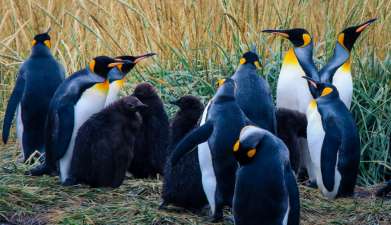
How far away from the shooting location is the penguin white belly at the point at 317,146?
20.5 ft

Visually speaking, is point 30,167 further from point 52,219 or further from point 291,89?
point 291,89

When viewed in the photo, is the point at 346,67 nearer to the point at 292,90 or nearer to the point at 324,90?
the point at 292,90

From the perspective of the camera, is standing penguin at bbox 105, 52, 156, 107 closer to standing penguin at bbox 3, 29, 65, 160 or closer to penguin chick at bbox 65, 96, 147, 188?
standing penguin at bbox 3, 29, 65, 160

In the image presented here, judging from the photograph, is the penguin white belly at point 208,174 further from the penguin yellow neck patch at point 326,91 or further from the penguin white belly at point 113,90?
the penguin white belly at point 113,90

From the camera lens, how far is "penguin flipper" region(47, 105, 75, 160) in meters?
6.13

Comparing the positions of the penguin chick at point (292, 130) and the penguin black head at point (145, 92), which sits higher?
the penguin black head at point (145, 92)

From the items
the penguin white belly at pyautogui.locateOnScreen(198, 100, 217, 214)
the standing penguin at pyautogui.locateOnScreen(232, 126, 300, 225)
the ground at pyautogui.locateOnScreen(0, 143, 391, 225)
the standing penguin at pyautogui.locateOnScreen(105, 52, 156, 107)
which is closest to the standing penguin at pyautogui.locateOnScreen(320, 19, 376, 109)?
the ground at pyautogui.locateOnScreen(0, 143, 391, 225)

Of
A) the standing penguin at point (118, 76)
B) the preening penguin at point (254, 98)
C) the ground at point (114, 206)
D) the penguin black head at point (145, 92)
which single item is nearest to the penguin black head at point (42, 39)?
the standing penguin at point (118, 76)

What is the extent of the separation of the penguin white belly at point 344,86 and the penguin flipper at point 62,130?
7.38 ft

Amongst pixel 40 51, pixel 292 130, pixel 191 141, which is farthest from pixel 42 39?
pixel 191 141

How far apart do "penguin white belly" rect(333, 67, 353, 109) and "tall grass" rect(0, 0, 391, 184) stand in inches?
4.4

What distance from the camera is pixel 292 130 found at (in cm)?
663

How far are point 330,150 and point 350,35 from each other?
60.0 inches

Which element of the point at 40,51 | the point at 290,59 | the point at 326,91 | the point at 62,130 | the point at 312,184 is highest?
the point at 40,51
